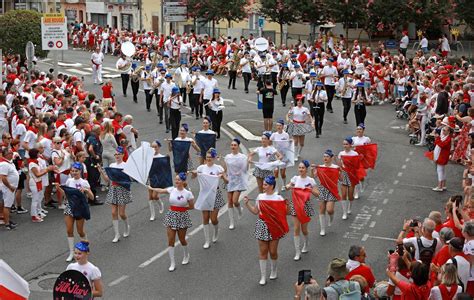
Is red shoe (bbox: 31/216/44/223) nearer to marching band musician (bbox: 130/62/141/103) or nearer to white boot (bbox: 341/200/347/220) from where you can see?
white boot (bbox: 341/200/347/220)

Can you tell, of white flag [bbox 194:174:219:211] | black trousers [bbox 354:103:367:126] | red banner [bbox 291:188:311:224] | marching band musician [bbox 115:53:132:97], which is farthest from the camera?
marching band musician [bbox 115:53:132:97]

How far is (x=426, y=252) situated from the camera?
38.3ft

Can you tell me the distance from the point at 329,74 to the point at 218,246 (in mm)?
14325

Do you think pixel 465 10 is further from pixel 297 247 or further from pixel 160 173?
pixel 297 247

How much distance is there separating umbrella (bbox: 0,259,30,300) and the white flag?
19.1 feet

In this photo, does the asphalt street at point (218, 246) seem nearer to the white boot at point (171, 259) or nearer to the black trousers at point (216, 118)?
the white boot at point (171, 259)

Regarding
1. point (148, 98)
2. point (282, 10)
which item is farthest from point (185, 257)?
point (282, 10)

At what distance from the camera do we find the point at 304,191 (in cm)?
1540

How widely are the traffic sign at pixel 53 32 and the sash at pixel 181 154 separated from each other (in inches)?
405

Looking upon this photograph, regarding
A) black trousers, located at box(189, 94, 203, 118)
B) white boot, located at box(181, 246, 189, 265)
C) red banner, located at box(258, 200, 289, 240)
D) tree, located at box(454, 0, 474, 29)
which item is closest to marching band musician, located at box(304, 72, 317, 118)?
black trousers, located at box(189, 94, 203, 118)

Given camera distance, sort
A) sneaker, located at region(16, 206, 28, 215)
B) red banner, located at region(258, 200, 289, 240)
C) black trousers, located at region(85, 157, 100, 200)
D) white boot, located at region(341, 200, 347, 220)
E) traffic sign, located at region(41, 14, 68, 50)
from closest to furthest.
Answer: red banner, located at region(258, 200, 289, 240), white boot, located at region(341, 200, 347, 220), sneaker, located at region(16, 206, 28, 215), black trousers, located at region(85, 157, 100, 200), traffic sign, located at region(41, 14, 68, 50)

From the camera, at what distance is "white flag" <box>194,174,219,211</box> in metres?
15.8

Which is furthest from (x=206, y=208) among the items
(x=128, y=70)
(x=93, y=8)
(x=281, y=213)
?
(x=93, y=8)

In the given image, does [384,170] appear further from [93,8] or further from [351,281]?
[93,8]
